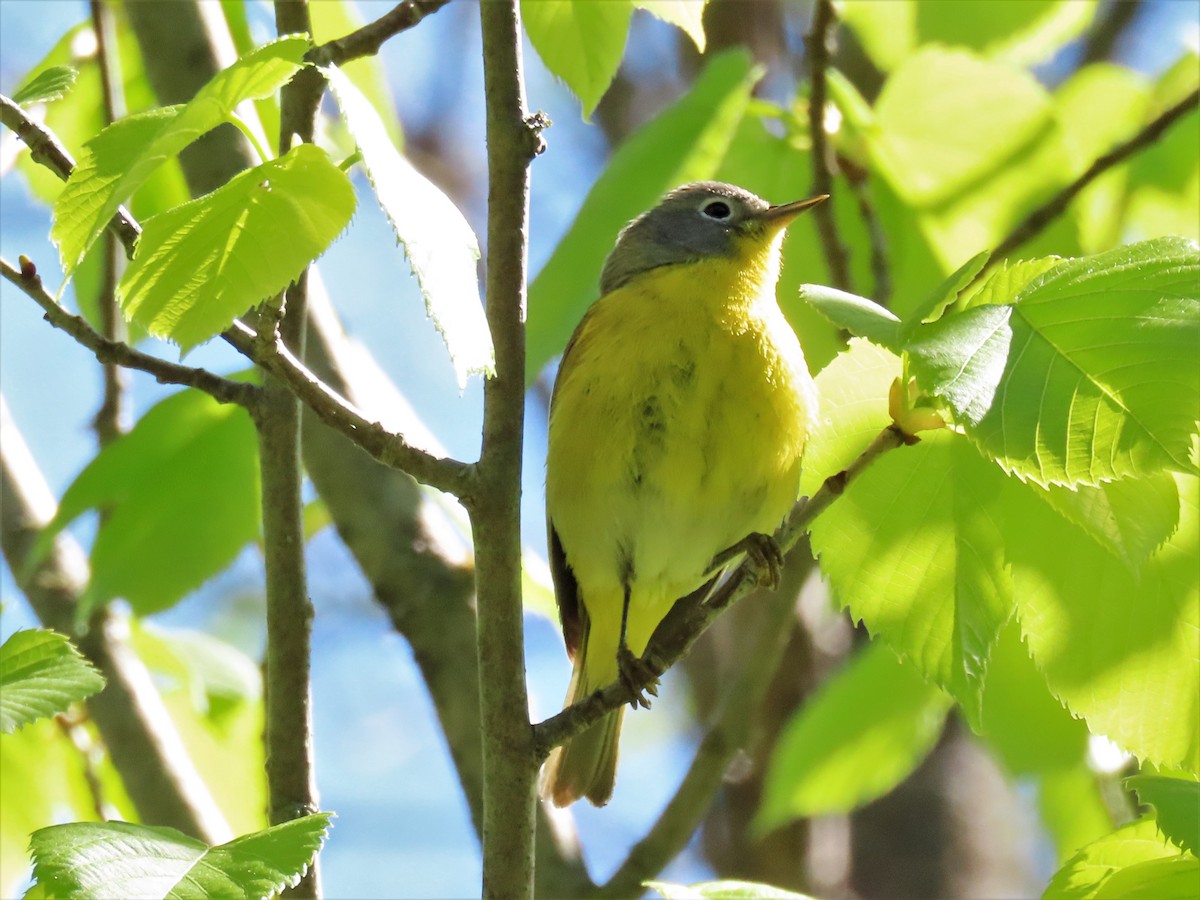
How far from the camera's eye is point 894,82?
11.4ft

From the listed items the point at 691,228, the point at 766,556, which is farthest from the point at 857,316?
the point at 691,228

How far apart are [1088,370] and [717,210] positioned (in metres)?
3.29

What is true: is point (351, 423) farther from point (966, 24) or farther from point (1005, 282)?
point (966, 24)

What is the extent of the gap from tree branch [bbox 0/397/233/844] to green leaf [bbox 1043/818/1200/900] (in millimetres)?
2331

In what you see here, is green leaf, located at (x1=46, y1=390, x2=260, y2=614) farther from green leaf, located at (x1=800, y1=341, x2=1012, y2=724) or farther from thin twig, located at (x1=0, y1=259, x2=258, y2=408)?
green leaf, located at (x1=800, y1=341, x2=1012, y2=724)

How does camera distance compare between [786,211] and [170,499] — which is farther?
[786,211]

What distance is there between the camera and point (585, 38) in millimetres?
2312

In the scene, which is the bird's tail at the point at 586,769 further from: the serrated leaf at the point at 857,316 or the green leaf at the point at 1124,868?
the serrated leaf at the point at 857,316

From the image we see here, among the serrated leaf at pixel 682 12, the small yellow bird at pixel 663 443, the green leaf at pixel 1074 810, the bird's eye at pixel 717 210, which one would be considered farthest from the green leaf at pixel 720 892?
the bird's eye at pixel 717 210

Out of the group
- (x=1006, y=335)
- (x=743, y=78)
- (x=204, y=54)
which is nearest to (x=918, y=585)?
(x=1006, y=335)

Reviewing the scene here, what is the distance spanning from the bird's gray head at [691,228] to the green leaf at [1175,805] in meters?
2.43

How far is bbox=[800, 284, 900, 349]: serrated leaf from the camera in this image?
67.2 inches

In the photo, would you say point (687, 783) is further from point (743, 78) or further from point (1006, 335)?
point (1006, 335)

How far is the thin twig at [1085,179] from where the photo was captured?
3578 mm
